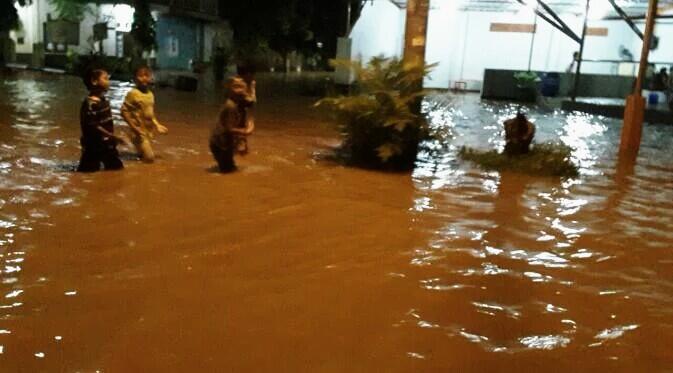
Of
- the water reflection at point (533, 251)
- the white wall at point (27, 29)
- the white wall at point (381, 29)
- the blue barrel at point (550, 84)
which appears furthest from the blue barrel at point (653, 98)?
the white wall at point (27, 29)

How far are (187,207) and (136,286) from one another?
220 centimetres

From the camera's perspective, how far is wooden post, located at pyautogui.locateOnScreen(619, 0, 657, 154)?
11.2 meters

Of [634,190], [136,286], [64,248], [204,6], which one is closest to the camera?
[136,286]

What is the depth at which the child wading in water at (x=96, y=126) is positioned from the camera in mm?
7879

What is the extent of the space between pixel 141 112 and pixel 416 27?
416 centimetres

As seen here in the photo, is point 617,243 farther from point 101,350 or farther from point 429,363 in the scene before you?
point 101,350

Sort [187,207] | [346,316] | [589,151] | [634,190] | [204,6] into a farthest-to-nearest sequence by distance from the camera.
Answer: [204,6], [589,151], [634,190], [187,207], [346,316]

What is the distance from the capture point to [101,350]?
367cm

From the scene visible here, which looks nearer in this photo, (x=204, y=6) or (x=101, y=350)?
(x=101, y=350)

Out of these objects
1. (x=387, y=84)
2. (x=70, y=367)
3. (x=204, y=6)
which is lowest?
(x=70, y=367)

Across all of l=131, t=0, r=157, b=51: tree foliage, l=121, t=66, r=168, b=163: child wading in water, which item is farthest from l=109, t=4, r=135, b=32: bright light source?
l=121, t=66, r=168, b=163: child wading in water

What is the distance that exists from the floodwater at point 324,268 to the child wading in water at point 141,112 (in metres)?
0.30

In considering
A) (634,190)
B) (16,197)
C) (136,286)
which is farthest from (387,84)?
(136,286)

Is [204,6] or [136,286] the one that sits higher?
[204,6]
